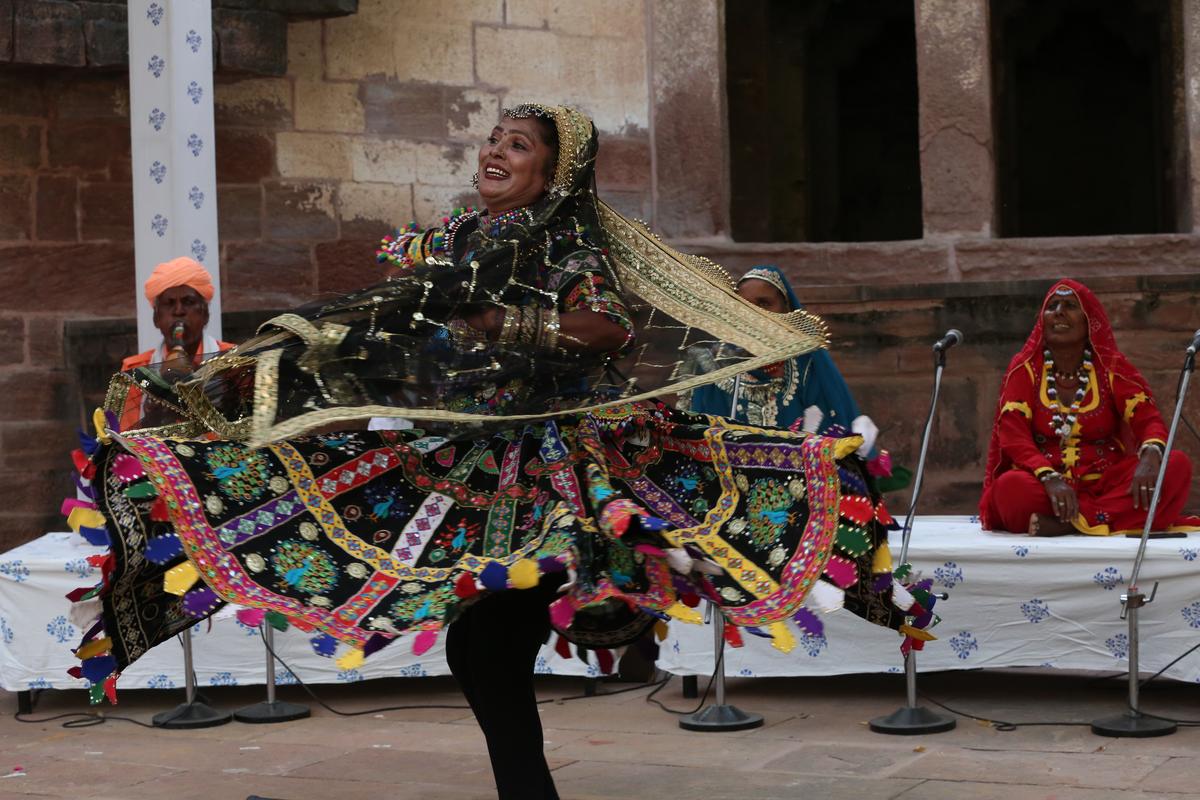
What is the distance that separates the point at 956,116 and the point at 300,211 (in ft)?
12.1

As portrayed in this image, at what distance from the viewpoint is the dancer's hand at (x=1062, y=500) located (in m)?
6.44

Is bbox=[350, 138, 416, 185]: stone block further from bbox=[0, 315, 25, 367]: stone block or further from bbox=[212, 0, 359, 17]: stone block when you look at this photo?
bbox=[0, 315, 25, 367]: stone block

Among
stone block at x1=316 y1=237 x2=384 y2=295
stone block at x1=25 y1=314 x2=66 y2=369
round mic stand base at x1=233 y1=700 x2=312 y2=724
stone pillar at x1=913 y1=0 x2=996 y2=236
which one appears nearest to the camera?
Result: round mic stand base at x1=233 y1=700 x2=312 y2=724

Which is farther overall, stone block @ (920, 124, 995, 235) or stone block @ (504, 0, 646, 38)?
stone block @ (504, 0, 646, 38)

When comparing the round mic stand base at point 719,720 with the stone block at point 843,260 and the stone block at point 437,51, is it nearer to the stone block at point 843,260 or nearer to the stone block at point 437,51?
the stone block at point 843,260

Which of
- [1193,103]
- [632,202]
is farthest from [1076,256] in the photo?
[632,202]

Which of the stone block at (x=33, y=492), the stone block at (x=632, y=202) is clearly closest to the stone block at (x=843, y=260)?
the stone block at (x=632, y=202)

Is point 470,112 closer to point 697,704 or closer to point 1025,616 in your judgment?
point 697,704

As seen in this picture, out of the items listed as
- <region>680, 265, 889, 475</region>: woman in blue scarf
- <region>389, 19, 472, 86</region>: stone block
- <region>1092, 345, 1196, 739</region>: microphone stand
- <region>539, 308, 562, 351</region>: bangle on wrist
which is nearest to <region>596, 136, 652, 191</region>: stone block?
<region>389, 19, 472, 86</region>: stone block

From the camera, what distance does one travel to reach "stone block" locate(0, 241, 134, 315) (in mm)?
9414

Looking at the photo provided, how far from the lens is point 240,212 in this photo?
980 cm

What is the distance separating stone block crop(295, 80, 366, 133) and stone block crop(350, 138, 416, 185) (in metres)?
0.12

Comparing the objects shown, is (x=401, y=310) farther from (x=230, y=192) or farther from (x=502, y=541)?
(x=230, y=192)

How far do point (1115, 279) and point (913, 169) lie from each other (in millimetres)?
8437
